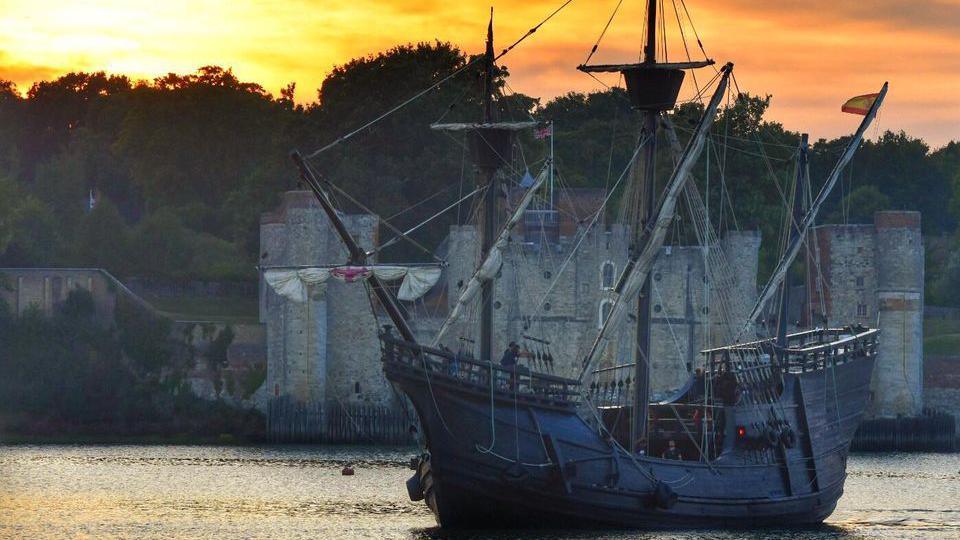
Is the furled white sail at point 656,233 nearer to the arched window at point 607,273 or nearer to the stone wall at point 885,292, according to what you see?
the arched window at point 607,273

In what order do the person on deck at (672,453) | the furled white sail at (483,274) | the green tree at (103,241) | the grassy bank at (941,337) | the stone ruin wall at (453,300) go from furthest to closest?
the green tree at (103,241), the grassy bank at (941,337), the stone ruin wall at (453,300), the furled white sail at (483,274), the person on deck at (672,453)

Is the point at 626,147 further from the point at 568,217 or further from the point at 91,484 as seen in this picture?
the point at 91,484

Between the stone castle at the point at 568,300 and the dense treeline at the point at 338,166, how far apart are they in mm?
4011

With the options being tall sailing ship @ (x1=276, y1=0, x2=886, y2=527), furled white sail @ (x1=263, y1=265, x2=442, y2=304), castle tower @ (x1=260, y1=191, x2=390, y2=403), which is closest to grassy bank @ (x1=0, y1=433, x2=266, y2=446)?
castle tower @ (x1=260, y1=191, x2=390, y2=403)

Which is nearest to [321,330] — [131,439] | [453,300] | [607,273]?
[453,300]

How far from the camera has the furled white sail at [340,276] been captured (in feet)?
180

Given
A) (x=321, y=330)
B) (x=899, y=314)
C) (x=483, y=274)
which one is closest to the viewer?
(x=483, y=274)

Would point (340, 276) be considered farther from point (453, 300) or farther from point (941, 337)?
point (941, 337)

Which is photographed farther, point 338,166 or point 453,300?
point 338,166

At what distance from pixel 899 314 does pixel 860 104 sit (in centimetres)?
2351

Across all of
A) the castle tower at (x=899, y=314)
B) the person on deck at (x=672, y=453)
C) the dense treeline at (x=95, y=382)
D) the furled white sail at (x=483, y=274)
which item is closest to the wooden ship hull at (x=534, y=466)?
the person on deck at (x=672, y=453)

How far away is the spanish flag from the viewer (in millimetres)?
61875

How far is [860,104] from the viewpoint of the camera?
204 ft

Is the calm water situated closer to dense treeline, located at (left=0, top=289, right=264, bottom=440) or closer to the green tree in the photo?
dense treeline, located at (left=0, top=289, right=264, bottom=440)
